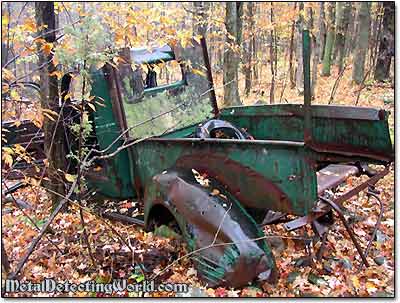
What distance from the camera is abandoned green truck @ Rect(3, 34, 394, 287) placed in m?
3.38

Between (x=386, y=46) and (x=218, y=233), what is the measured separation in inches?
481

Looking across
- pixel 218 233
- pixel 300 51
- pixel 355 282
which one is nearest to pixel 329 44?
pixel 300 51

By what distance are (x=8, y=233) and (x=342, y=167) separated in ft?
11.6

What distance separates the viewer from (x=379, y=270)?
391cm

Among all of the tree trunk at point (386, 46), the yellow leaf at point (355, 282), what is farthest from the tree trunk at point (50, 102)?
the tree trunk at point (386, 46)

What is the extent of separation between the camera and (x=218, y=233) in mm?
3520

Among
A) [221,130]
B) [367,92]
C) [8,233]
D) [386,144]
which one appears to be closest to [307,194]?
[386,144]

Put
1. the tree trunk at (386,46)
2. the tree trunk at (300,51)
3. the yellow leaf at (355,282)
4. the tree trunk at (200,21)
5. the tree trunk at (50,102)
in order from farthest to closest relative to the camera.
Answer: the tree trunk at (300,51), the tree trunk at (386,46), the tree trunk at (200,21), the tree trunk at (50,102), the yellow leaf at (355,282)

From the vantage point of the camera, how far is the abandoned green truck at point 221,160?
3.38m

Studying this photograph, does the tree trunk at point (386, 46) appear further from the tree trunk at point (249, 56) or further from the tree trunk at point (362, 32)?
the tree trunk at point (249, 56)

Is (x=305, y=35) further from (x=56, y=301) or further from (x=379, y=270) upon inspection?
(x=56, y=301)

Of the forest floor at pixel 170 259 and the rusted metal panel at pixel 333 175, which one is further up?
the rusted metal panel at pixel 333 175

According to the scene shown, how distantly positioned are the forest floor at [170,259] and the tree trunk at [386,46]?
9736 mm

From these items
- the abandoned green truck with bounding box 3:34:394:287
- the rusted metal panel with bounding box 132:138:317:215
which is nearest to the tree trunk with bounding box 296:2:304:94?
the abandoned green truck with bounding box 3:34:394:287
